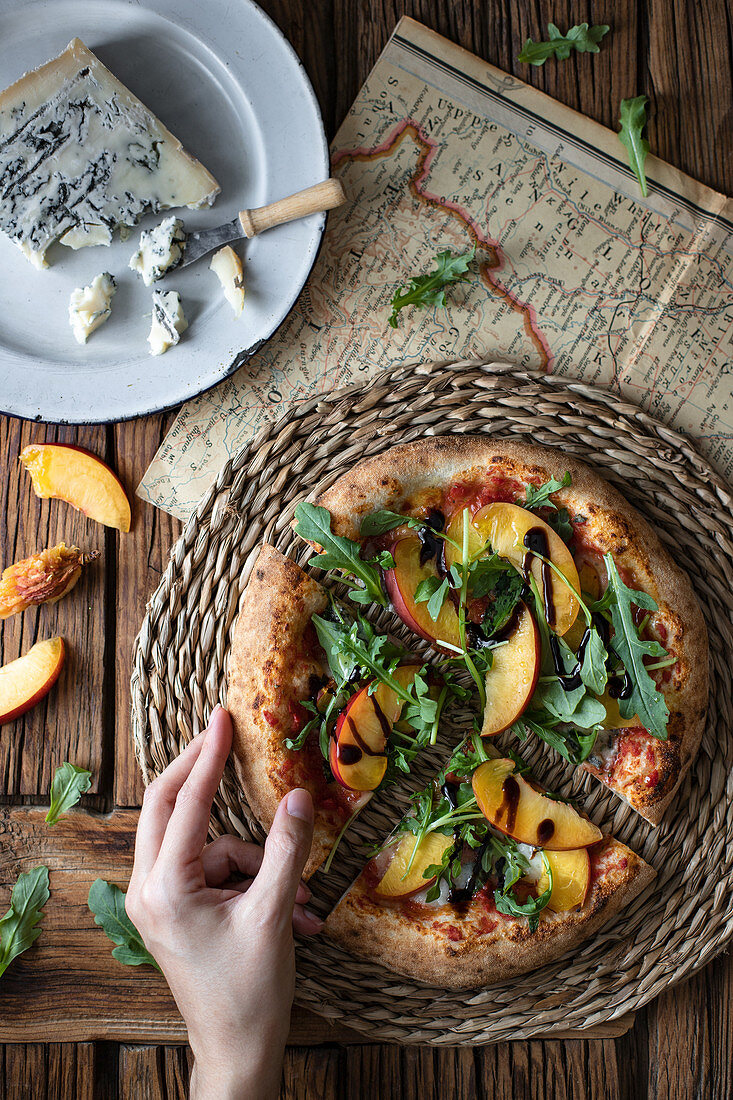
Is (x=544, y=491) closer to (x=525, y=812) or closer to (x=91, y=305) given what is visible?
(x=525, y=812)

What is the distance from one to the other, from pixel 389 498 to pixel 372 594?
267 millimetres

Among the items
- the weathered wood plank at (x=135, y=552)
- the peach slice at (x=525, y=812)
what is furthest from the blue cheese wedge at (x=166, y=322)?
the peach slice at (x=525, y=812)

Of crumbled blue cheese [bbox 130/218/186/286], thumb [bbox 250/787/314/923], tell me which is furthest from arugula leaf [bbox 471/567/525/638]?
crumbled blue cheese [bbox 130/218/186/286]

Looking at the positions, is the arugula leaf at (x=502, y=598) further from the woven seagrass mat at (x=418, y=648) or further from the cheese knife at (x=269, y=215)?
the cheese knife at (x=269, y=215)

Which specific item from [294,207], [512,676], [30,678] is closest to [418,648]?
[512,676]

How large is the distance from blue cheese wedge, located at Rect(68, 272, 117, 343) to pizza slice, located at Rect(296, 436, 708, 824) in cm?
91

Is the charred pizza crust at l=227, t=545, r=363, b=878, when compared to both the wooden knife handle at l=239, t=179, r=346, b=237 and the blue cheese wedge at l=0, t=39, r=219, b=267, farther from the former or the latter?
the blue cheese wedge at l=0, t=39, r=219, b=267

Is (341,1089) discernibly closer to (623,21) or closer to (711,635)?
(711,635)

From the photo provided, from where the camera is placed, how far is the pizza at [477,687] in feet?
6.91

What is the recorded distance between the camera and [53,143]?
7.88ft

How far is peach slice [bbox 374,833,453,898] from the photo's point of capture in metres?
2.15

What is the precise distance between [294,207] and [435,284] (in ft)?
1.55

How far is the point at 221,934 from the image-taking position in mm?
1818

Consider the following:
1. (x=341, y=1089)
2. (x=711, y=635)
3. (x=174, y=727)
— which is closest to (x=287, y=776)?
(x=174, y=727)
